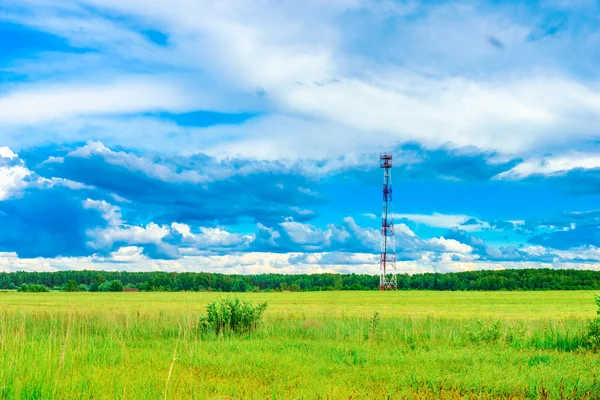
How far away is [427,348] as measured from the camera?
60.5 ft

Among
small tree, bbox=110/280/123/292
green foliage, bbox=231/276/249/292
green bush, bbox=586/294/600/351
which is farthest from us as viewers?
green foliage, bbox=231/276/249/292

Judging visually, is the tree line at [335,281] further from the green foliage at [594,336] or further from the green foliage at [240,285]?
the green foliage at [594,336]

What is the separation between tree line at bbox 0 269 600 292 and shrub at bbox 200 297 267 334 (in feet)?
365

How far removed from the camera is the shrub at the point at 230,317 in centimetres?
2409

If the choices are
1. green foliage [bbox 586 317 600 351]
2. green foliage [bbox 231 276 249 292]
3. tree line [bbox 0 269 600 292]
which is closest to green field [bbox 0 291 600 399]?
green foliage [bbox 586 317 600 351]

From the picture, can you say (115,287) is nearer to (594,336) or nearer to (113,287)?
(113,287)

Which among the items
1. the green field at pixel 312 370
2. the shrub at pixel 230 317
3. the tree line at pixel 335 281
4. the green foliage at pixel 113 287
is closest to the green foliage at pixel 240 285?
the tree line at pixel 335 281

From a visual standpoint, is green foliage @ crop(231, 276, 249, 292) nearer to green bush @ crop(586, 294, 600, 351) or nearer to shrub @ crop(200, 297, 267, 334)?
shrub @ crop(200, 297, 267, 334)

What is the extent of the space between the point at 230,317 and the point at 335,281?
149449 mm

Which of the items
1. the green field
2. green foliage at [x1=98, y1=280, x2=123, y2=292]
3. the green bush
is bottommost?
green foliage at [x1=98, y1=280, x2=123, y2=292]

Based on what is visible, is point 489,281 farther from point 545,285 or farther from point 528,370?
point 528,370

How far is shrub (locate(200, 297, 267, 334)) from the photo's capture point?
24.1m

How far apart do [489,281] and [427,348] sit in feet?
445

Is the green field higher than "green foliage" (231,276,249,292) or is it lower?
higher
